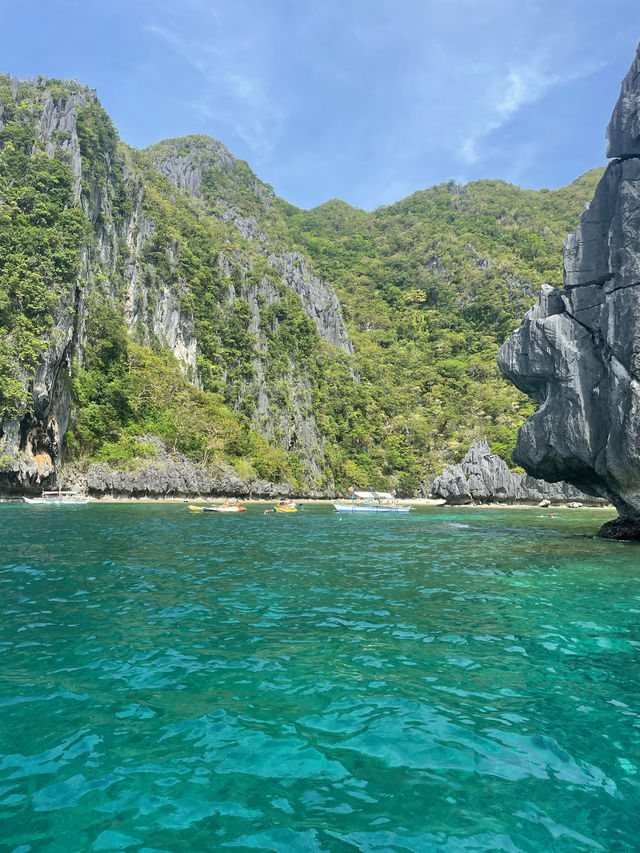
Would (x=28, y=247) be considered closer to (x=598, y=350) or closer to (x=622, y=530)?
(x=598, y=350)

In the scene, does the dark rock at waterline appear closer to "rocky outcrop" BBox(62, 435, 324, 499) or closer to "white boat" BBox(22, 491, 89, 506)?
"white boat" BBox(22, 491, 89, 506)

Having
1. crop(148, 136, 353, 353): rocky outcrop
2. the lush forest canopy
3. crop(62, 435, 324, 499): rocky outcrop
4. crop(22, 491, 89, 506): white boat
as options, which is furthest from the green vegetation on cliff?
crop(148, 136, 353, 353): rocky outcrop

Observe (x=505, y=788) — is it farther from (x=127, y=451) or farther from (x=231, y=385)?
(x=231, y=385)

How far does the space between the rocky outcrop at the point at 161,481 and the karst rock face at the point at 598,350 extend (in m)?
42.8

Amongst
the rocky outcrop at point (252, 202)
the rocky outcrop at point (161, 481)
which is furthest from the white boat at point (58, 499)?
the rocky outcrop at point (252, 202)

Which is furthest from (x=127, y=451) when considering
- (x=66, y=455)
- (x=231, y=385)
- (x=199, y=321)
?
(x=199, y=321)

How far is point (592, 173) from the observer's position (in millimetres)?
155750

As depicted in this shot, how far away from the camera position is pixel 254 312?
299 ft

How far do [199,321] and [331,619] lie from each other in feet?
260

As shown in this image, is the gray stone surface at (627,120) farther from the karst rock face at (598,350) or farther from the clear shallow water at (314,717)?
the clear shallow water at (314,717)

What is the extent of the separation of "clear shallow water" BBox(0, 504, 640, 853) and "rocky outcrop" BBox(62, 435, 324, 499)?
45.5 m

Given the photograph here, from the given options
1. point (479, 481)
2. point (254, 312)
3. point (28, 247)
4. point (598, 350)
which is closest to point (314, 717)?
point (598, 350)

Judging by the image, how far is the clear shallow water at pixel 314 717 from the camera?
3.99 meters

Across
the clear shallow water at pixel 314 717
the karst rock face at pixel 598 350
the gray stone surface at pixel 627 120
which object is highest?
the gray stone surface at pixel 627 120
